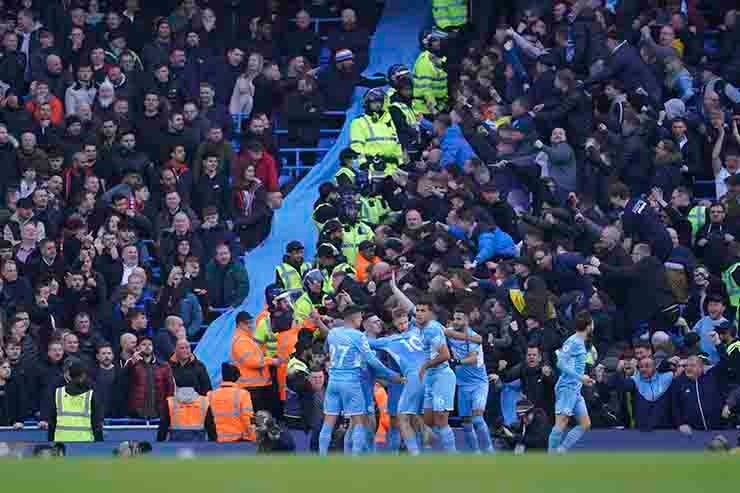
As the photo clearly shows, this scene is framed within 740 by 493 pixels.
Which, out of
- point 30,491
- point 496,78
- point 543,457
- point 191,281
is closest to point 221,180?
point 191,281

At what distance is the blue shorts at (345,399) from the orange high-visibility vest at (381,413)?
96 centimetres

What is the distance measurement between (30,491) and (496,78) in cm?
1545

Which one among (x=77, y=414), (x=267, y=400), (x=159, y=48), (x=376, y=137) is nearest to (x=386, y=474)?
(x=77, y=414)

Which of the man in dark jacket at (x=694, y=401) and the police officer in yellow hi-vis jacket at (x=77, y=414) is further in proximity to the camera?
the man in dark jacket at (x=694, y=401)

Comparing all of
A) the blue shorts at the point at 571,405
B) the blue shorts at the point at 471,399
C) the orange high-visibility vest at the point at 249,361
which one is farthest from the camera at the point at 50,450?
the blue shorts at the point at 571,405

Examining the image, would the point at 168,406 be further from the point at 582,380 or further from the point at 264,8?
the point at 264,8

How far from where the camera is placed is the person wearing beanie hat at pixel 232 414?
20.1 metres

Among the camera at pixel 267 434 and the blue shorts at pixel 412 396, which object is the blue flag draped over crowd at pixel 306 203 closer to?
the camera at pixel 267 434

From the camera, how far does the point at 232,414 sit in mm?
20172

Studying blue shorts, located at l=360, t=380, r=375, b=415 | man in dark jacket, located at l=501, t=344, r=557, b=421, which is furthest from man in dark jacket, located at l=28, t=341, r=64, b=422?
man in dark jacket, located at l=501, t=344, r=557, b=421

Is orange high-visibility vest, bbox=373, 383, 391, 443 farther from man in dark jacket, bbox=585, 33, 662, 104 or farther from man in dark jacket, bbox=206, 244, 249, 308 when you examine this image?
man in dark jacket, bbox=585, 33, 662, 104

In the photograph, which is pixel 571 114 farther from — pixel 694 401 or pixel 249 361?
pixel 249 361

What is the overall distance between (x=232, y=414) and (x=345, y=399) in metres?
1.24

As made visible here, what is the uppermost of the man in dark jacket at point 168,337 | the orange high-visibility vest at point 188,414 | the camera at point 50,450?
the man in dark jacket at point 168,337
